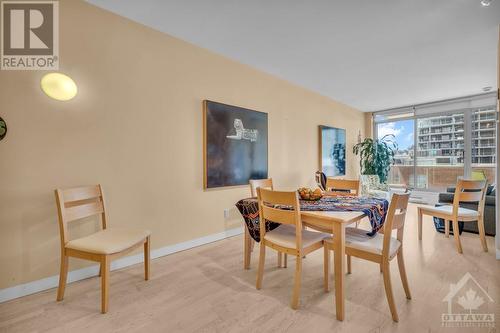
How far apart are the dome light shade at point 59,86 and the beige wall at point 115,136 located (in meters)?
0.05

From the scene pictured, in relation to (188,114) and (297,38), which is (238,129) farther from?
(297,38)

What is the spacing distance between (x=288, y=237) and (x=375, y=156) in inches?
189

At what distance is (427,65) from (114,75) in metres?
4.15

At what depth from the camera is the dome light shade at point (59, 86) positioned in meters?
1.98

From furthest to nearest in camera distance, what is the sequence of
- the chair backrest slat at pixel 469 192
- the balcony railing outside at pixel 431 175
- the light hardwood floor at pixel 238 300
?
the balcony railing outside at pixel 431 175
the chair backrest slat at pixel 469 192
the light hardwood floor at pixel 238 300

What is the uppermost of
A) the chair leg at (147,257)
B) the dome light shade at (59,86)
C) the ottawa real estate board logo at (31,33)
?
the ottawa real estate board logo at (31,33)

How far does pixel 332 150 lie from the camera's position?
5320 mm

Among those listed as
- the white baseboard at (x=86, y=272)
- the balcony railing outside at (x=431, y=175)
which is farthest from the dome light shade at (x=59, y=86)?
the balcony railing outside at (x=431, y=175)

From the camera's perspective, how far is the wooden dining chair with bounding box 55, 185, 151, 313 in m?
1.68

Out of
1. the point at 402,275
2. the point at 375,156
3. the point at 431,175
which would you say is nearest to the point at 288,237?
the point at 402,275

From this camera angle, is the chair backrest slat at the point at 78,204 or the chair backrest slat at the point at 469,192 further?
the chair backrest slat at the point at 469,192

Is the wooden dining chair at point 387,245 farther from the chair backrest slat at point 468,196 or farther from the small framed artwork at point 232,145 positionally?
the small framed artwork at point 232,145

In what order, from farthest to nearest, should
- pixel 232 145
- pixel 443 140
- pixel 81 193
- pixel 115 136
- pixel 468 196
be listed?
1. pixel 443 140
2. pixel 232 145
3. pixel 468 196
4. pixel 115 136
5. pixel 81 193

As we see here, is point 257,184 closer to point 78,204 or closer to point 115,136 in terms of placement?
point 115,136
